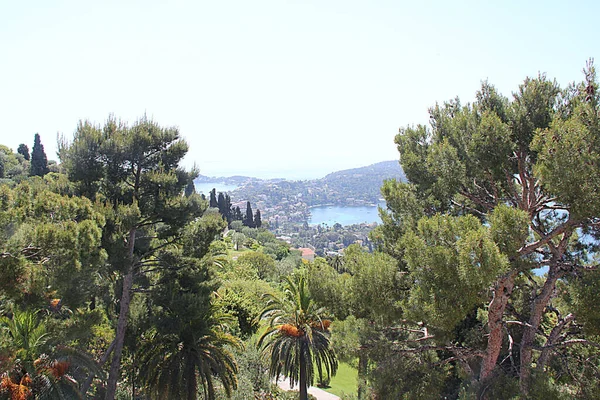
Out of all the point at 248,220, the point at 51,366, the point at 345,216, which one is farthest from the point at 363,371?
the point at 345,216

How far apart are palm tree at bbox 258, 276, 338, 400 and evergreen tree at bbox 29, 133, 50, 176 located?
4049 cm

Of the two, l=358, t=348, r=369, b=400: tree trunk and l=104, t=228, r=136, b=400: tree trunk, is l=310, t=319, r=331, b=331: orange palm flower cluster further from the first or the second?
l=104, t=228, r=136, b=400: tree trunk

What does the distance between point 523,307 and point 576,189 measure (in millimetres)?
2840

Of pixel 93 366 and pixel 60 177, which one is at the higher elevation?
pixel 60 177

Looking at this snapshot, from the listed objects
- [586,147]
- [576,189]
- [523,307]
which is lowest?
[523,307]

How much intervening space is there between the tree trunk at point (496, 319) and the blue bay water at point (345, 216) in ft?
498

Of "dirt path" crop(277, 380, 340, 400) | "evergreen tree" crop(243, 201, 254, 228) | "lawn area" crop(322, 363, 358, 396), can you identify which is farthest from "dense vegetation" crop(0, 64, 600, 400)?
"evergreen tree" crop(243, 201, 254, 228)

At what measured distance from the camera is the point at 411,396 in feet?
19.0

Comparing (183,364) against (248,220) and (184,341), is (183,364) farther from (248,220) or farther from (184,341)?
(248,220)

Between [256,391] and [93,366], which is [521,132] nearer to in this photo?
[93,366]

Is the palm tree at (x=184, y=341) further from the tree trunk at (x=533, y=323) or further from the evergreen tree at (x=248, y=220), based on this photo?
the evergreen tree at (x=248, y=220)

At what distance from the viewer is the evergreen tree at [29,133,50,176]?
134 feet

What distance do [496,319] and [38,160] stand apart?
4820 cm

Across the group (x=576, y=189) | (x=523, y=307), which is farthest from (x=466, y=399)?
(x=576, y=189)
